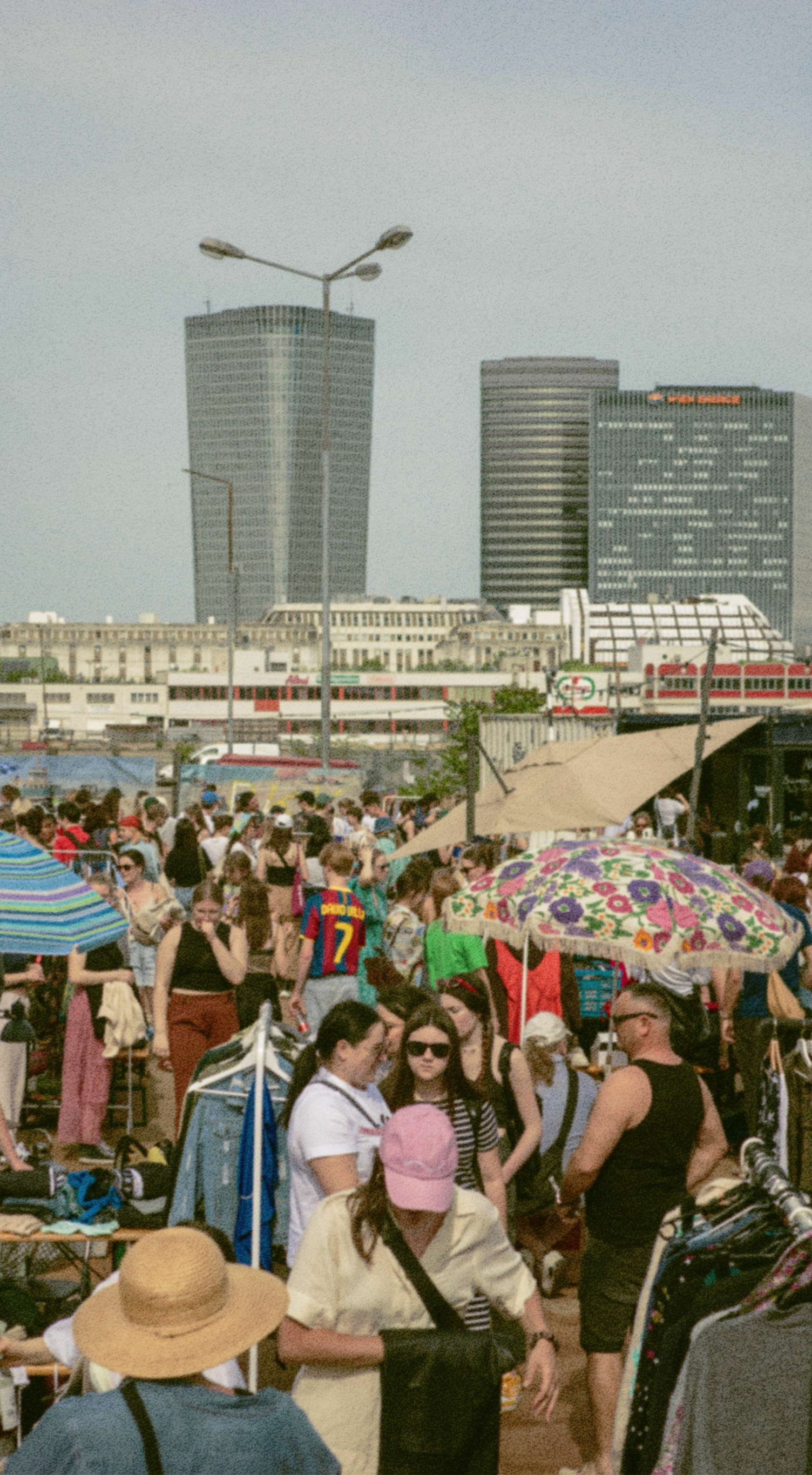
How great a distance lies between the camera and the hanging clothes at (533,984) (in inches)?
320

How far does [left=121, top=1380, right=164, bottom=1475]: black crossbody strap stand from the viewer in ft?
7.91

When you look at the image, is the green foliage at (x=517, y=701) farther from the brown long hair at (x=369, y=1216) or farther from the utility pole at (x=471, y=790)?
the brown long hair at (x=369, y=1216)

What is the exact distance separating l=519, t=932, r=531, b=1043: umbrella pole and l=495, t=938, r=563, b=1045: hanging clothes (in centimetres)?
3

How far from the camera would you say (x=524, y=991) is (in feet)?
25.8

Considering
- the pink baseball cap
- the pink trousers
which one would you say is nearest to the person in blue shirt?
the pink trousers

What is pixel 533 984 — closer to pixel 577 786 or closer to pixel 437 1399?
pixel 577 786

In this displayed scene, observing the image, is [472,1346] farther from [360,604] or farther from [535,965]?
[360,604]

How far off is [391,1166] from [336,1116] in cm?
112

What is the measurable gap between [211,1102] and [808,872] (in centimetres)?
821

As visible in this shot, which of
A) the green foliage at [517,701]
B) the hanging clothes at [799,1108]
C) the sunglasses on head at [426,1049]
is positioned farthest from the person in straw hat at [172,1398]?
the green foliage at [517,701]

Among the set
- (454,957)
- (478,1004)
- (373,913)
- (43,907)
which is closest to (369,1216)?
(478,1004)

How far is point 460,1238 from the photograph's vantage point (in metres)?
3.34

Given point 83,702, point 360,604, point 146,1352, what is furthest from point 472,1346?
point 360,604

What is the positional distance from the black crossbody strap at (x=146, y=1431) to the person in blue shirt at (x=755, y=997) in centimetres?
555
